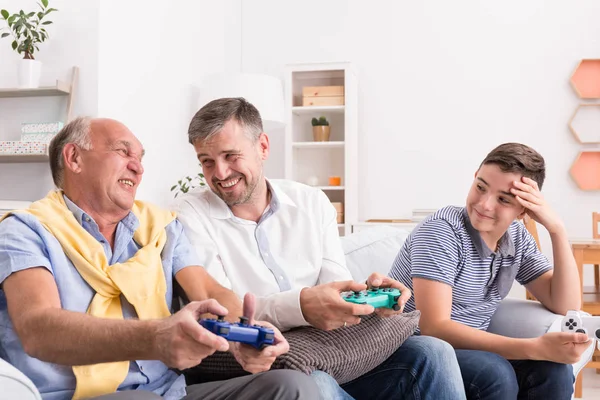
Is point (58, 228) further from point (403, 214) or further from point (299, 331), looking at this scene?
point (403, 214)

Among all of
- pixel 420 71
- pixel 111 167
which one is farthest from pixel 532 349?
pixel 420 71

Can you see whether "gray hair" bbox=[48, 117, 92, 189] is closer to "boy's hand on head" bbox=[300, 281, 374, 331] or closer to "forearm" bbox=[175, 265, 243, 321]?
"forearm" bbox=[175, 265, 243, 321]

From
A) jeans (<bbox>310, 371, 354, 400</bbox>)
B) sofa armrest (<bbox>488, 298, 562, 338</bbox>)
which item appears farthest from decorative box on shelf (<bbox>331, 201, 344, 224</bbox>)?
jeans (<bbox>310, 371, 354, 400</bbox>)

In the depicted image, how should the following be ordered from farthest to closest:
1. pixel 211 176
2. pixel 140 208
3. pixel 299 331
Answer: pixel 211 176, pixel 140 208, pixel 299 331

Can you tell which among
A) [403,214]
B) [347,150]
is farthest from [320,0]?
[403,214]

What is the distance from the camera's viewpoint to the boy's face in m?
1.92

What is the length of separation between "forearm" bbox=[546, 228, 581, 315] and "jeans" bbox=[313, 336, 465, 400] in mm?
613

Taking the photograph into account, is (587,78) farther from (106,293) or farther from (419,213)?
(106,293)

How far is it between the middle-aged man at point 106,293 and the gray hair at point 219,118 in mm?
210

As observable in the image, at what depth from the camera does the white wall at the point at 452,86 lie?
4.74m

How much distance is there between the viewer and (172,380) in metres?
1.50

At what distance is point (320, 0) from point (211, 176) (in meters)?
3.68

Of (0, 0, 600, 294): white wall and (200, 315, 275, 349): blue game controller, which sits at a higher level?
(0, 0, 600, 294): white wall

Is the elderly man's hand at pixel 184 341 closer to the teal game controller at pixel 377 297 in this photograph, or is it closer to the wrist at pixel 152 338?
the wrist at pixel 152 338
